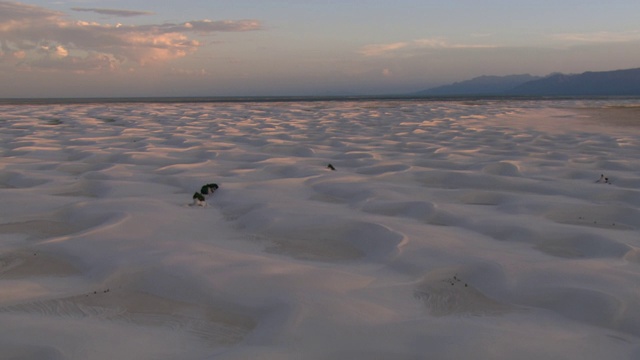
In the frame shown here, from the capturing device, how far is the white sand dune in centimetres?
172

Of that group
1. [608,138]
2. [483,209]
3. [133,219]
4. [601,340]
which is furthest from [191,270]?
[608,138]

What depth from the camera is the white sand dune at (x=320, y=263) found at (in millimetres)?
1716

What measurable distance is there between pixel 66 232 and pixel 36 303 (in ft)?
3.44

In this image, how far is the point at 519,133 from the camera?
9.41 m

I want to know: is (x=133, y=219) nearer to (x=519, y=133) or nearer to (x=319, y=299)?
(x=319, y=299)

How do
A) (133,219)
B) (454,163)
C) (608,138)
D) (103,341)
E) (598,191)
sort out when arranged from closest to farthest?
1. (103,341)
2. (133,219)
3. (598,191)
4. (454,163)
5. (608,138)

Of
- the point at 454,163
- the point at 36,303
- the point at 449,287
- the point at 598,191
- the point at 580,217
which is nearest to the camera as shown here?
the point at 36,303

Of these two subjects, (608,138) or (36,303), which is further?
(608,138)

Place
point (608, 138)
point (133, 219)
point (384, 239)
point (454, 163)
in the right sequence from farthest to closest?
point (608, 138) → point (454, 163) → point (133, 219) → point (384, 239)

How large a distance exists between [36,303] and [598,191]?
367cm

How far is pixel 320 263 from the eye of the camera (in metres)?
2.54

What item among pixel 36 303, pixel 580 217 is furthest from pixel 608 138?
pixel 36 303

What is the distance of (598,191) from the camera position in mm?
4031

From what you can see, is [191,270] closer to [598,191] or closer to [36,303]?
[36,303]
